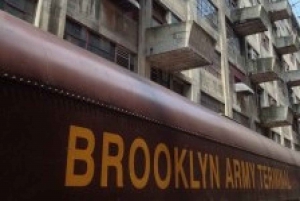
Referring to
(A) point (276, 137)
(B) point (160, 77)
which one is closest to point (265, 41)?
(A) point (276, 137)

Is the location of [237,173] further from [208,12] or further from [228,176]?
[208,12]

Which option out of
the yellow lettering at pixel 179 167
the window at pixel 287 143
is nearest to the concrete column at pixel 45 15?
the yellow lettering at pixel 179 167

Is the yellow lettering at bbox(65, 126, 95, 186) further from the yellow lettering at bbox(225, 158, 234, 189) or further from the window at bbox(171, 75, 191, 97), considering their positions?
the window at bbox(171, 75, 191, 97)

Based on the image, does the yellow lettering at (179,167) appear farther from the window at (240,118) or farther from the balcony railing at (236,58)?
the balcony railing at (236,58)

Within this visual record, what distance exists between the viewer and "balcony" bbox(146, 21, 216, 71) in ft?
40.2

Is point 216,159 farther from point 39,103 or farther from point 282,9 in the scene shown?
point 282,9

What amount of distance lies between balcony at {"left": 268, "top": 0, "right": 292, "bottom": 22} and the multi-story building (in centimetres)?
7

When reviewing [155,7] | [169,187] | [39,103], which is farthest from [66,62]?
[155,7]

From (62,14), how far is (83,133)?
642 centimetres

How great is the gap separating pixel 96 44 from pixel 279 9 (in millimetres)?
22694

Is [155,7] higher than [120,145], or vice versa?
[155,7]

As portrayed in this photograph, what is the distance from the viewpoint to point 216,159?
223 inches

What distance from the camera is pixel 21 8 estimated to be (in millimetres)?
8312

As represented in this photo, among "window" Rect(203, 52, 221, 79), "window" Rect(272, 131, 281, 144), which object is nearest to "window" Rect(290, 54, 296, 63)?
"window" Rect(272, 131, 281, 144)
